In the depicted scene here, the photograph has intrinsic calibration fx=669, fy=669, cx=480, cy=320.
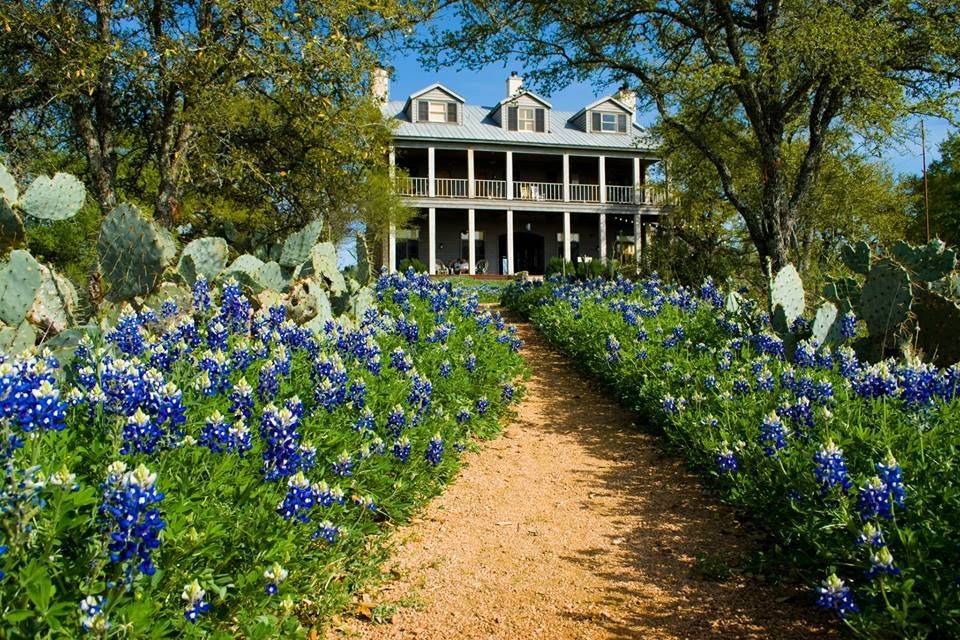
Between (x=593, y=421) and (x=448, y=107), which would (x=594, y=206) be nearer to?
(x=448, y=107)

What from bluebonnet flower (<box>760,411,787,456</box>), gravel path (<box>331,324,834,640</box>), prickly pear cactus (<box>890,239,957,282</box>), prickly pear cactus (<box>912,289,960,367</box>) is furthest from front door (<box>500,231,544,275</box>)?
bluebonnet flower (<box>760,411,787,456</box>)

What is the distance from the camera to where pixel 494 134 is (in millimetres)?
34062

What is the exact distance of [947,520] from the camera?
2.77 metres

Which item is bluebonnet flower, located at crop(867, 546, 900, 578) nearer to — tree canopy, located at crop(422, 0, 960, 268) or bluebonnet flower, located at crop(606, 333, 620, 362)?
bluebonnet flower, located at crop(606, 333, 620, 362)

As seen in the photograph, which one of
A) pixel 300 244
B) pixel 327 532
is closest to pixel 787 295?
→ pixel 300 244

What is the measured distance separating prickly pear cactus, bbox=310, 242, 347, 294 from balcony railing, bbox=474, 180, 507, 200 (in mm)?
26946

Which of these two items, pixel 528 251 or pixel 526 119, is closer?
pixel 526 119

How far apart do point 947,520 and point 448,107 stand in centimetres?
3374

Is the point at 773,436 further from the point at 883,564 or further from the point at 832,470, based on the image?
the point at 883,564

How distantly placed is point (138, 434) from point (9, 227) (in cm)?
390

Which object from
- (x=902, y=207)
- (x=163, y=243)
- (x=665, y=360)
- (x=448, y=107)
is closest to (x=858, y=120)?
(x=665, y=360)

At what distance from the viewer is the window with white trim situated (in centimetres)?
3497

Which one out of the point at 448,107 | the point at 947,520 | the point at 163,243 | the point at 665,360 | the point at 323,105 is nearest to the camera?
the point at 947,520

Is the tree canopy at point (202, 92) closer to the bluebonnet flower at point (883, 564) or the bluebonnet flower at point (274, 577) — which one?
the bluebonnet flower at point (274, 577)
